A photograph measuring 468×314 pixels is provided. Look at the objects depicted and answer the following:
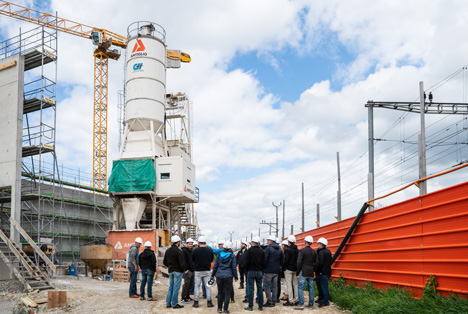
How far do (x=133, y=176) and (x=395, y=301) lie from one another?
923 inches

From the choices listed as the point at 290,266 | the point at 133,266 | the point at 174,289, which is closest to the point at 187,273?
the point at 174,289

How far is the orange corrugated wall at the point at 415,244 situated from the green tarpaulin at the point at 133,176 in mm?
18205

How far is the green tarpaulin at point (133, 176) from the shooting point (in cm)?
2998

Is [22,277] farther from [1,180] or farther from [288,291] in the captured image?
[288,291]

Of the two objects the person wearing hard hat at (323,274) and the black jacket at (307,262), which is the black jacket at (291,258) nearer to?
the black jacket at (307,262)

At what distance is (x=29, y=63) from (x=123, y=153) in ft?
32.9

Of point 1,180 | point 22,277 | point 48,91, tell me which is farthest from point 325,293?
point 48,91

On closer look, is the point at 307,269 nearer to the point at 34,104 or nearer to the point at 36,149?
the point at 36,149

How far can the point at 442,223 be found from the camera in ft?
31.7

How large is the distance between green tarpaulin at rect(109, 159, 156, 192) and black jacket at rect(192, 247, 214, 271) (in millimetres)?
17755

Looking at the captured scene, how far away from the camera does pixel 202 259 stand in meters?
12.7

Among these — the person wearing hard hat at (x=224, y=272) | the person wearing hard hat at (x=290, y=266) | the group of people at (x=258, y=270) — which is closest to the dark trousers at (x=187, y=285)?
the group of people at (x=258, y=270)

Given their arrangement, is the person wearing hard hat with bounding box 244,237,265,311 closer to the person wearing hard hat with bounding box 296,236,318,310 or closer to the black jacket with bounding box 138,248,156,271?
the person wearing hard hat with bounding box 296,236,318,310

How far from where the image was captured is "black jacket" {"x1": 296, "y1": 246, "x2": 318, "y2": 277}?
11913mm
